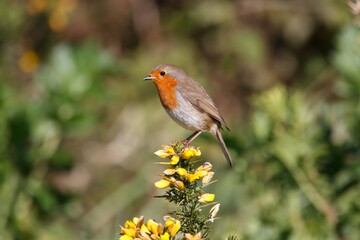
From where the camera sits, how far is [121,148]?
6.93 m

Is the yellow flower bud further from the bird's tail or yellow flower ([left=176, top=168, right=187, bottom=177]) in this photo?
the bird's tail

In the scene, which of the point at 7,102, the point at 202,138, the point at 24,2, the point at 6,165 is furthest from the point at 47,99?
the point at 24,2

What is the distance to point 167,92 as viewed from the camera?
3.98m

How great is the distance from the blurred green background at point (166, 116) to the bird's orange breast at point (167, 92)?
0.42 m

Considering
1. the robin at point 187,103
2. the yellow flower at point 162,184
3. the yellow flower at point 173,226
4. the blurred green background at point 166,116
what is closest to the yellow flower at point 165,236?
the yellow flower at point 173,226

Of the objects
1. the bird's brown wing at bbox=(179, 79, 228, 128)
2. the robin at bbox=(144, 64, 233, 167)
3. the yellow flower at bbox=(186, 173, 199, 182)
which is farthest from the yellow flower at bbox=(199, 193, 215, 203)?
the bird's brown wing at bbox=(179, 79, 228, 128)

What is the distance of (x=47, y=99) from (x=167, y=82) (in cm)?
132

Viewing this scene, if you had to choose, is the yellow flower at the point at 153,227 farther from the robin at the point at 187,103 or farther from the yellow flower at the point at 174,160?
the robin at the point at 187,103

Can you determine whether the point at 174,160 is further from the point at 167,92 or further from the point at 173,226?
the point at 167,92

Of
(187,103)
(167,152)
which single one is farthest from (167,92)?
(167,152)

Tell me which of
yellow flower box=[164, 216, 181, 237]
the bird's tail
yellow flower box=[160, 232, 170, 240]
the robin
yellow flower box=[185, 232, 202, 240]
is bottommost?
yellow flower box=[185, 232, 202, 240]

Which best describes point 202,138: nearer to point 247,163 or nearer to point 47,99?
point 247,163

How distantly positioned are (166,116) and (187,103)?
3031mm

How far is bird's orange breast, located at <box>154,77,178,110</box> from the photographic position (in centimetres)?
393
